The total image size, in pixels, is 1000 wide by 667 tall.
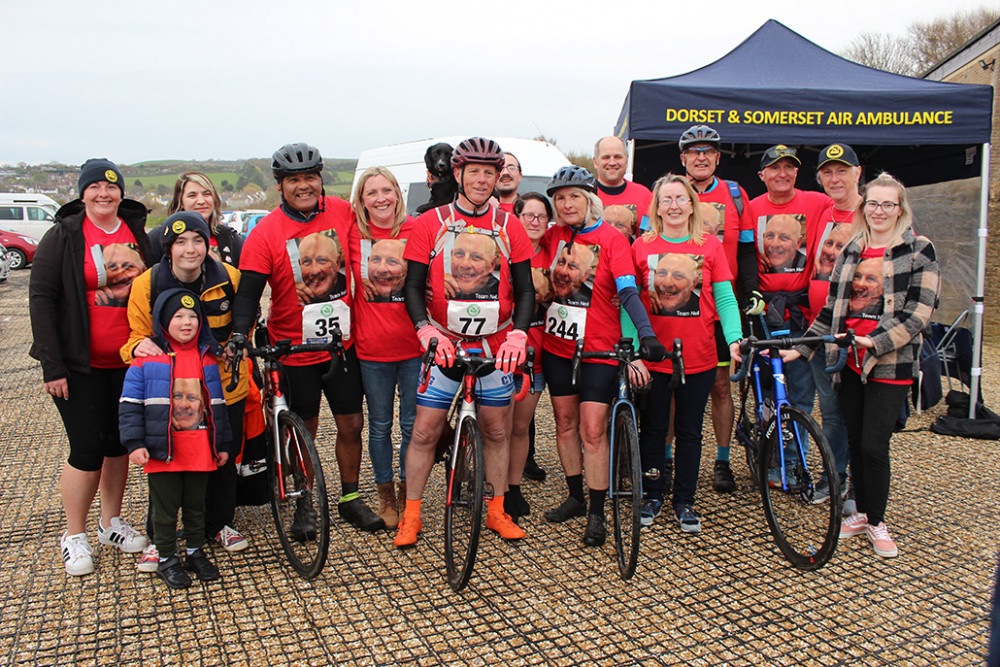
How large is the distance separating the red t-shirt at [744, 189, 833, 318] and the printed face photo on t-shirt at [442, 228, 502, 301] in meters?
2.13

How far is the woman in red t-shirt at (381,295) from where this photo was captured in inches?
153

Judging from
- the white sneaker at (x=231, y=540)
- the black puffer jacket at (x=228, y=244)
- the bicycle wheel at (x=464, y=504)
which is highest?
the black puffer jacket at (x=228, y=244)

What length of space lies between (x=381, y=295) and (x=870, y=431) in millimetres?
2901

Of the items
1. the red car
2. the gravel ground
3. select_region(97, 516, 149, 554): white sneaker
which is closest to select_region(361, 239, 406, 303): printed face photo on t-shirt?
the gravel ground

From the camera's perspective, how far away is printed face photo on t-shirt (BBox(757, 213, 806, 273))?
15.5ft

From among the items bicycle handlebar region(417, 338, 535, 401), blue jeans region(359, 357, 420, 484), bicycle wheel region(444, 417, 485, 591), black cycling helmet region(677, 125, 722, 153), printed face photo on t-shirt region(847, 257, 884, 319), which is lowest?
bicycle wheel region(444, 417, 485, 591)

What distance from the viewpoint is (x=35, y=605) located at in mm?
3246

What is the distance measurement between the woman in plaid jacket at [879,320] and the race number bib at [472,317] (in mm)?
2021

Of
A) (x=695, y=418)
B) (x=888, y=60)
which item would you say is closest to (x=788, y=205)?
(x=695, y=418)

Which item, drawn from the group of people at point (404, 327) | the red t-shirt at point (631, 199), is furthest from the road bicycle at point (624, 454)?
the red t-shirt at point (631, 199)

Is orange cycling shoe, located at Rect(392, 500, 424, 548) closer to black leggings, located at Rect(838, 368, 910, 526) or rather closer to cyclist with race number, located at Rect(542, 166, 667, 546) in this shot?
cyclist with race number, located at Rect(542, 166, 667, 546)

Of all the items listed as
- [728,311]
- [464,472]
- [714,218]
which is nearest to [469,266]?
[464,472]

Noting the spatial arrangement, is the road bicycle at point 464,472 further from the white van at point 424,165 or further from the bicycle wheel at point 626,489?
the white van at point 424,165

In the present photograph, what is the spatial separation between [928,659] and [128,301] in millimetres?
A: 4188
